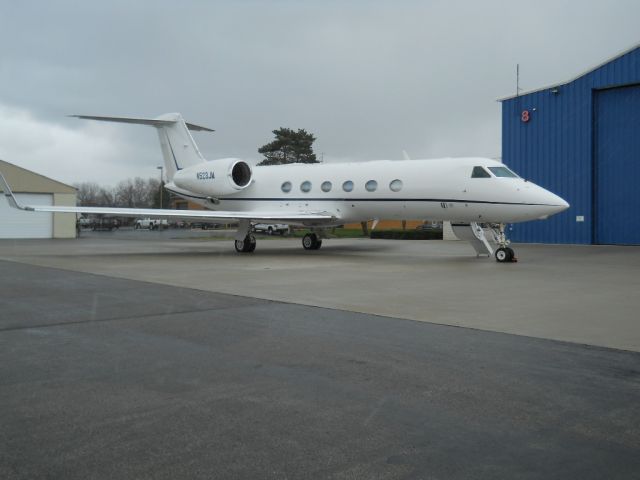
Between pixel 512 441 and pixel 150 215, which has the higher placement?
pixel 150 215

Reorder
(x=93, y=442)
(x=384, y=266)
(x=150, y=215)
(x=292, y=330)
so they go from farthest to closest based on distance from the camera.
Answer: (x=150, y=215) < (x=384, y=266) < (x=292, y=330) < (x=93, y=442)

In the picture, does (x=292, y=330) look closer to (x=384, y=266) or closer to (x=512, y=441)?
(x=512, y=441)

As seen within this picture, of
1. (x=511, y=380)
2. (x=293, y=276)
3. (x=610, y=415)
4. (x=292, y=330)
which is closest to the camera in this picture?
(x=610, y=415)

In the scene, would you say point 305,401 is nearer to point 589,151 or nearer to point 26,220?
point 589,151

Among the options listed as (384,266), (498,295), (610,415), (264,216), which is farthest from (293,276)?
(610,415)

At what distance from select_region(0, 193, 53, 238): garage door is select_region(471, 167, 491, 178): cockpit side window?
1030 inches

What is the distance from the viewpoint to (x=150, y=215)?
17.4 meters

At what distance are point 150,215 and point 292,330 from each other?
12.2 metres

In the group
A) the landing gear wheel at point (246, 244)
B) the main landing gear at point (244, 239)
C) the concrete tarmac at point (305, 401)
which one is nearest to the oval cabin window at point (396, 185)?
the main landing gear at point (244, 239)

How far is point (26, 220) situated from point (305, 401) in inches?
1305

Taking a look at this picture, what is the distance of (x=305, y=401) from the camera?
12.9 feet

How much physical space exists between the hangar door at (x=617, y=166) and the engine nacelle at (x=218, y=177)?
14513 millimetres

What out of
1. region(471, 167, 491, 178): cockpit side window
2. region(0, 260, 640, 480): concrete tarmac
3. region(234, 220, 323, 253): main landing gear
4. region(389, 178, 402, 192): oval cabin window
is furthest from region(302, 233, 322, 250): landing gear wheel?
region(0, 260, 640, 480): concrete tarmac

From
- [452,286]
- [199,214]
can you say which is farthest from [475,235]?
[199,214]
